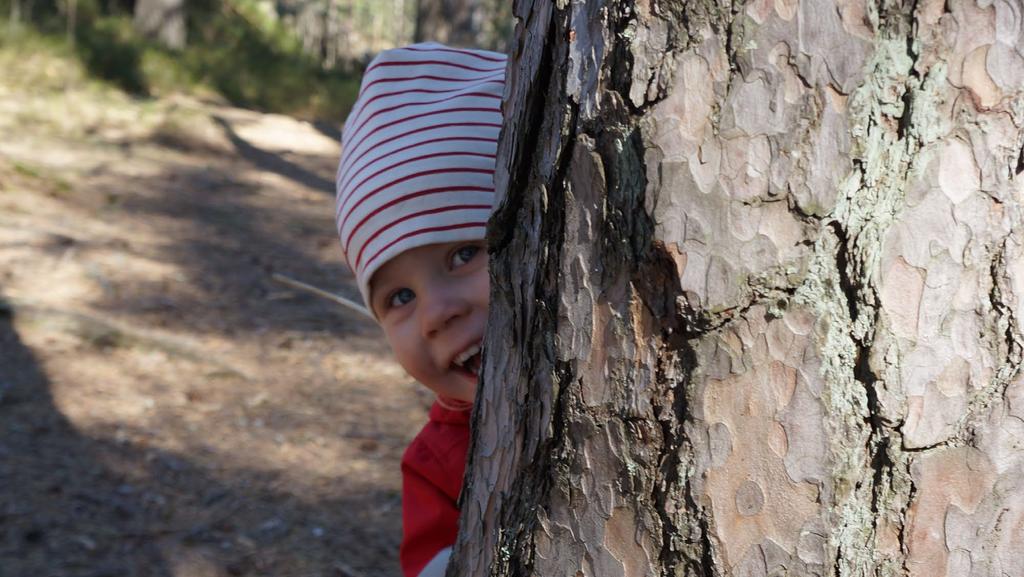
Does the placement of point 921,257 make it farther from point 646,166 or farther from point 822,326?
point 646,166

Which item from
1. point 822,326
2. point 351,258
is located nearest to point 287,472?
point 351,258

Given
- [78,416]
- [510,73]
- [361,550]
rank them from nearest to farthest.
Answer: [510,73]
[361,550]
[78,416]

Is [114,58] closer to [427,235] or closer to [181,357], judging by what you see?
[181,357]

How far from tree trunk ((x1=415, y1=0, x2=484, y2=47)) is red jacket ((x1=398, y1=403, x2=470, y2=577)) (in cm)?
717

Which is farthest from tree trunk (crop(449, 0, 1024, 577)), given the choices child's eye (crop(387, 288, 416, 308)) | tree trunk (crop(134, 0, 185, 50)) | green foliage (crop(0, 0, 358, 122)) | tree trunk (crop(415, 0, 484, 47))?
tree trunk (crop(134, 0, 185, 50))

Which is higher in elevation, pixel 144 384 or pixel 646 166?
pixel 646 166

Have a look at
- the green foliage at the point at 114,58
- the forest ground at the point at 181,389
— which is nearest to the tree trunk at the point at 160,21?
the green foliage at the point at 114,58

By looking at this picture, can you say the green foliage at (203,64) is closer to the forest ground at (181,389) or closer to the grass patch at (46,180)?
the forest ground at (181,389)

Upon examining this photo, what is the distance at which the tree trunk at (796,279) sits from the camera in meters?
0.87

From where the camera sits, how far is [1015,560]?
949mm

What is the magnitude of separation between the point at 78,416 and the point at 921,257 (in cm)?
348

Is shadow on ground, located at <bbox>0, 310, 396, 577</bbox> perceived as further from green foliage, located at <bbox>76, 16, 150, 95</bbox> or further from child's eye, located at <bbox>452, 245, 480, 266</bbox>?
green foliage, located at <bbox>76, 16, 150, 95</bbox>

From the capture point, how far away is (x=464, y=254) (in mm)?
1655

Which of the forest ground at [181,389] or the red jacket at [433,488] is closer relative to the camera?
the red jacket at [433,488]
